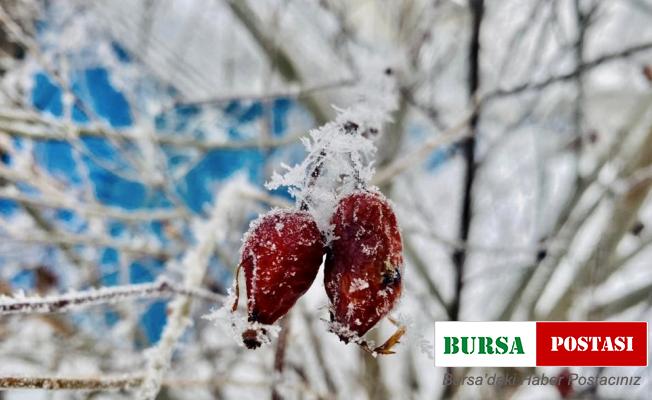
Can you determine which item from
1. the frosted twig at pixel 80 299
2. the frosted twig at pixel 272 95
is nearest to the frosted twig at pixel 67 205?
the frosted twig at pixel 272 95

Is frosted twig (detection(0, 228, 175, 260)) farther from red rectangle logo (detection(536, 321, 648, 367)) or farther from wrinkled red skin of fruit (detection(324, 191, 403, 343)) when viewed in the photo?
wrinkled red skin of fruit (detection(324, 191, 403, 343))

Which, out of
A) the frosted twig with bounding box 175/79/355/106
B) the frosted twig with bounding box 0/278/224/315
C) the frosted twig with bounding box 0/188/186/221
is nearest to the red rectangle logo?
the frosted twig with bounding box 175/79/355/106

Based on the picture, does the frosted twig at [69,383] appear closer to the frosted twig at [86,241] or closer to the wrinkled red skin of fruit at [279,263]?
the wrinkled red skin of fruit at [279,263]

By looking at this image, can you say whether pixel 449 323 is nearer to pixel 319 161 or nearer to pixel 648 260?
pixel 319 161

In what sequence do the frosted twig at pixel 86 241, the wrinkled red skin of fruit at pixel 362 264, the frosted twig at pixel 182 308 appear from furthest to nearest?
the frosted twig at pixel 86 241, the frosted twig at pixel 182 308, the wrinkled red skin of fruit at pixel 362 264

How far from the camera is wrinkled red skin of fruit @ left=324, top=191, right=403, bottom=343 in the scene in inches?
17.7

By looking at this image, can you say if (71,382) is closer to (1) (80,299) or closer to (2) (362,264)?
(1) (80,299)

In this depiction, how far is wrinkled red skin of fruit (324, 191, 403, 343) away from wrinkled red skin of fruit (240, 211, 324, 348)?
18mm

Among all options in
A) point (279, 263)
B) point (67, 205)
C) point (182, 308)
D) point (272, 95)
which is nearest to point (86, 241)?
point (67, 205)

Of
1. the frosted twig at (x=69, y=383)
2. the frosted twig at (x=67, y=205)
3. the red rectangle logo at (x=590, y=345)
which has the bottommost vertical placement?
the frosted twig at (x=69, y=383)

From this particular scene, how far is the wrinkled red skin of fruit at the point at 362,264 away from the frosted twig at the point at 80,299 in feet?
0.78

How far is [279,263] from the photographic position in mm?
466

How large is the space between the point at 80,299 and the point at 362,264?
0.92 ft

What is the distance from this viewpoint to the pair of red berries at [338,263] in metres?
0.45
